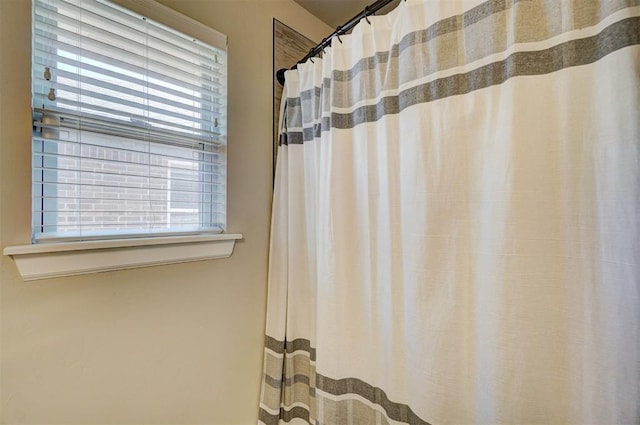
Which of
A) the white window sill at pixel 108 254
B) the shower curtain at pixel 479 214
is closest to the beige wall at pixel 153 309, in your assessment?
the white window sill at pixel 108 254

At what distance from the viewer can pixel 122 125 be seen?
2.76 feet

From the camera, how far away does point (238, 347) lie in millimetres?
1119

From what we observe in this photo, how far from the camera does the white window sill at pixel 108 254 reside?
679mm

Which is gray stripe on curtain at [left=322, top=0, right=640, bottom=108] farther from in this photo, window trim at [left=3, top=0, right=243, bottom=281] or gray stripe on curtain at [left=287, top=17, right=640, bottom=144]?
window trim at [left=3, top=0, right=243, bottom=281]

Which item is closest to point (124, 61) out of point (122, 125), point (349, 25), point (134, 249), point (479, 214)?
point (122, 125)

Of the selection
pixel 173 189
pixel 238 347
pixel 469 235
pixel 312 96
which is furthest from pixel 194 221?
pixel 469 235

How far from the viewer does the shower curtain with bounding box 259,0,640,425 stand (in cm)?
51

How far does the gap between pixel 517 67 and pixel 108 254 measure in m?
1.21

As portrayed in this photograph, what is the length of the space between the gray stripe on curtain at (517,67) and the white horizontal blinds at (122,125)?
2.04ft

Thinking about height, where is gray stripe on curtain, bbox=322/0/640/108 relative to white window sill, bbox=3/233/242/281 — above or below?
above

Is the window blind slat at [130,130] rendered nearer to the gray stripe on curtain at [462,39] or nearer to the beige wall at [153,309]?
the beige wall at [153,309]

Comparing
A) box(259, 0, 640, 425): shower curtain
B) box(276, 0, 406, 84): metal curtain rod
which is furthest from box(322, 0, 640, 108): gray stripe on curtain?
box(276, 0, 406, 84): metal curtain rod

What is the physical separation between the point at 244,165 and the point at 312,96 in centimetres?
41

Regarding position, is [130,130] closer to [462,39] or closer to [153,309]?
[153,309]
